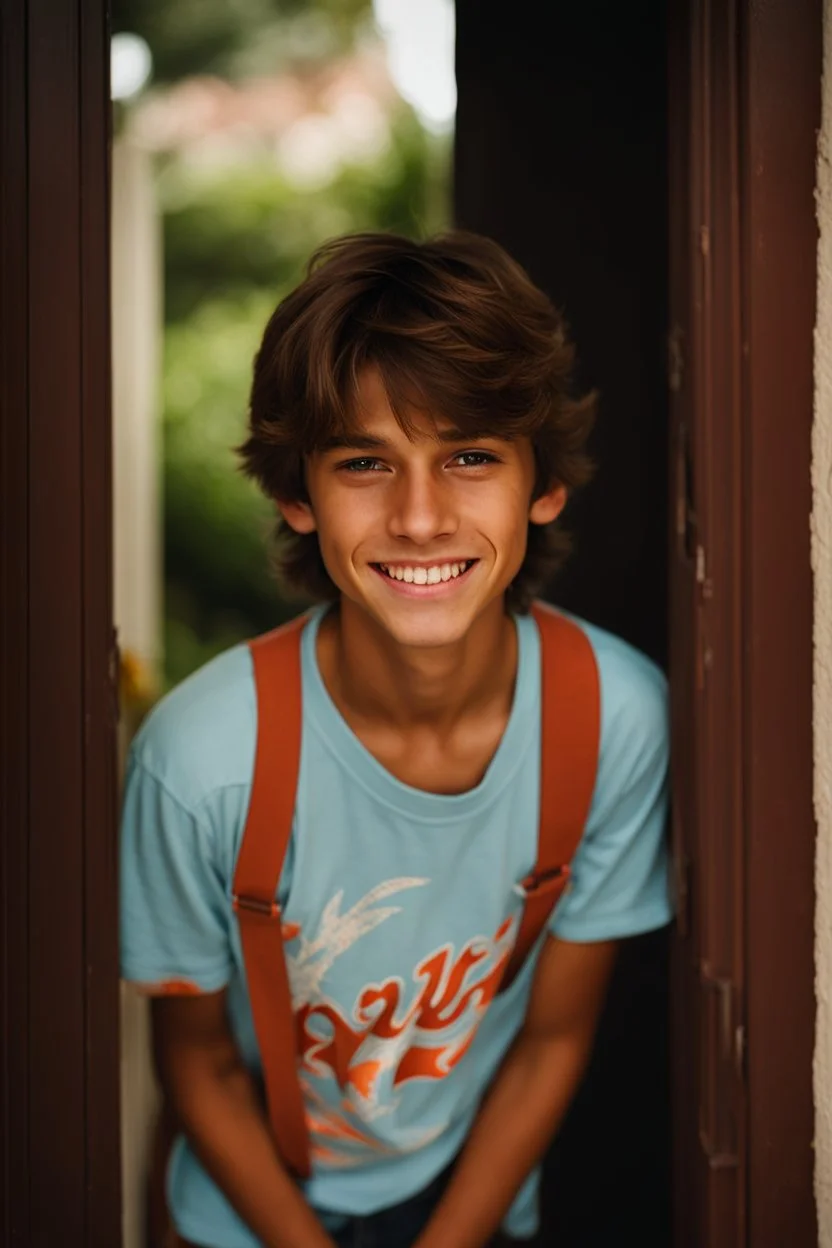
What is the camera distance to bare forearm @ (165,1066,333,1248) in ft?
6.35

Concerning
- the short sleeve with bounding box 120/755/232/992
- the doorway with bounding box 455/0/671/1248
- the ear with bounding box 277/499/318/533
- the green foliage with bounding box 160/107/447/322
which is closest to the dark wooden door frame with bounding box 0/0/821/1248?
the short sleeve with bounding box 120/755/232/992

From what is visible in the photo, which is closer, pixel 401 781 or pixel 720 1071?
pixel 720 1071

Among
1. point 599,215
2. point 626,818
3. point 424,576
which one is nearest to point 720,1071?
point 626,818

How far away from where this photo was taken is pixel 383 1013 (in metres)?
1.92

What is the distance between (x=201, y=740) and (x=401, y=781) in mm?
293

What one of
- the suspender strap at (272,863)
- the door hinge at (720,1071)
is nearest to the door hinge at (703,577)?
the door hinge at (720,1071)

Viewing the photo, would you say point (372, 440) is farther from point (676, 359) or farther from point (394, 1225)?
point (394, 1225)

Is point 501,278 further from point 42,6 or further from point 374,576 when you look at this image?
point 42,6

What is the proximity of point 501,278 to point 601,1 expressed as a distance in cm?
79

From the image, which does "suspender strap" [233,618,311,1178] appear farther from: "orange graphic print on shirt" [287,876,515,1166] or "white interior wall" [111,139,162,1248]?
"white interior wall" [111,139,162,1248]

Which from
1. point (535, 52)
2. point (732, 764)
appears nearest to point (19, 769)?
point (732, 764)

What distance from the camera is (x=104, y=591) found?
1635 mm

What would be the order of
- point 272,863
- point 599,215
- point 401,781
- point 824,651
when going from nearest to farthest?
point 824,651 < point 272,863 < point 401,781 < point 599,215

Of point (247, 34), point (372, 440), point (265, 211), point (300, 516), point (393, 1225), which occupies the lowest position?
point (393, 1225)
